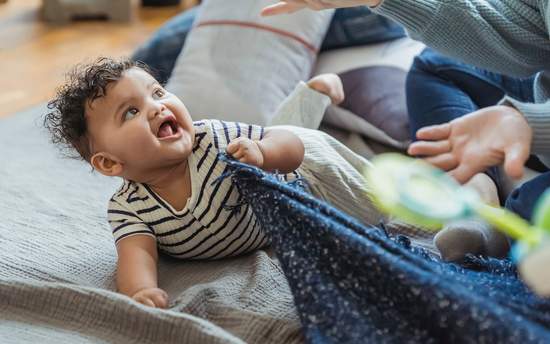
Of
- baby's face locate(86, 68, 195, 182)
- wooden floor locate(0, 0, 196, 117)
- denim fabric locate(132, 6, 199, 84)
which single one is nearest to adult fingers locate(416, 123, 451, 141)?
baby's face locate(86, 68, 195, 182)

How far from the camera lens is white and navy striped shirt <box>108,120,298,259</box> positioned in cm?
95

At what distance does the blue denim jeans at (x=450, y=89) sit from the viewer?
1256 millimetres

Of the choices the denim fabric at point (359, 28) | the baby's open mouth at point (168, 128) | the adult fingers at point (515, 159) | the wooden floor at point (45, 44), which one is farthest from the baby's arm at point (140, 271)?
the wooden floor at point (45, 44)

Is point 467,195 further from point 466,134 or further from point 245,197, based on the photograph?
point 466,134

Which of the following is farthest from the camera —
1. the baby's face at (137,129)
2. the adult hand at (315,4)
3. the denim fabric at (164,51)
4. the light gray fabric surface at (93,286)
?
the denim fabric at (164,51)

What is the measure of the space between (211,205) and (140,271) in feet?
0.38

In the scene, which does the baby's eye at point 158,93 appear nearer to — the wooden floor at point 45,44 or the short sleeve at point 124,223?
the short sleeve at point 124,223

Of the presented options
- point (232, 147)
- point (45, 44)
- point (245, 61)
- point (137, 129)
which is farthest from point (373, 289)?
point (45, 44)

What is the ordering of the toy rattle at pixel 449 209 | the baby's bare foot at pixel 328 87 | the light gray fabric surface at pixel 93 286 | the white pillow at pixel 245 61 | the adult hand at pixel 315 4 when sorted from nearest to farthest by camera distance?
the toy rattle at pixel 449 209
the light gray fabric surface at pixel 93 286
the adult hand at pixel 315 4
the baby's bare foot at pixel 328 87
the white pillow at pixel 245 61

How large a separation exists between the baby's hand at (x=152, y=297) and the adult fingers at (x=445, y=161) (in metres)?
0.43

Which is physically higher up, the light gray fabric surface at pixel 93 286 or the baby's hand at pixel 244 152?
the baby's hand at pixel 244 152

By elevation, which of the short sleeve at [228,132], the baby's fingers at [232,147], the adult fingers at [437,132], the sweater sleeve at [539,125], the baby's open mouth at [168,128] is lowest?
the adult fingers at [437,132]

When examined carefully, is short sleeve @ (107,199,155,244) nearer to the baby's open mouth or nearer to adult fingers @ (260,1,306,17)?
the baby's open mouth

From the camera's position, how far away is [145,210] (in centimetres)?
97
